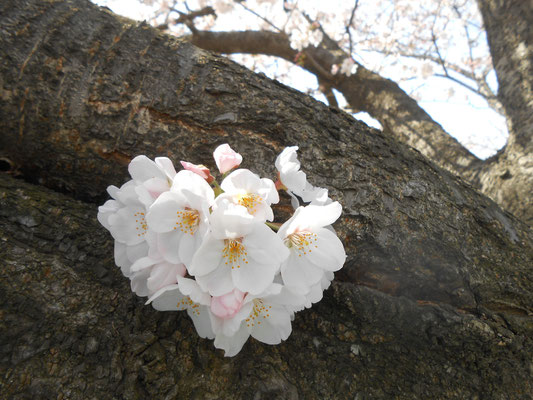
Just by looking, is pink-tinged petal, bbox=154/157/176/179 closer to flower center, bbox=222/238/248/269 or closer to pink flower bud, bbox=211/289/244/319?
flower center, bbox=222/238/248/269

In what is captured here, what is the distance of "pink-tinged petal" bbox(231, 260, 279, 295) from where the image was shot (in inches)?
32.2

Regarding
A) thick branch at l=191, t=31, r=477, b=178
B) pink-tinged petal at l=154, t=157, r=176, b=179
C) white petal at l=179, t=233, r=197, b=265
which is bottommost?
white petal at l=179, t=233, r=197, b=265

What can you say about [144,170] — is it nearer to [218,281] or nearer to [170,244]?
[170,244]

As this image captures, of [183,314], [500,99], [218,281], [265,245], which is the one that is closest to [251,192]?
[265,245]

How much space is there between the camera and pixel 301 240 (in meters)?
0.95

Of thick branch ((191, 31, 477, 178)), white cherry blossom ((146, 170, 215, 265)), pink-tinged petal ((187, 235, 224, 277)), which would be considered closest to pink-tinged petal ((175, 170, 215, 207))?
white cherry blossom ((146, 170, 215, 265))

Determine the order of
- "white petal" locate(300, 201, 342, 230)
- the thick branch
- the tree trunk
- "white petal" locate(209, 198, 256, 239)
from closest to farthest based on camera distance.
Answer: "white petal" locate(209, 198, 256, 239)
"white petal" locate(300, 201, 342, 230)
the tree trunk
the thick branch

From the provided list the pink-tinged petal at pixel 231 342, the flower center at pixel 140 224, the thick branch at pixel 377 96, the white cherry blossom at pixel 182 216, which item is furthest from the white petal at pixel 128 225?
the thick branch at pixel 377 96

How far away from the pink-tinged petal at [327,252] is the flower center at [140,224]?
0.46m

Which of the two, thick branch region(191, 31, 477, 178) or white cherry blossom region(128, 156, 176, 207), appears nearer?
white cherry blossom region(128, 156, 176, 207)

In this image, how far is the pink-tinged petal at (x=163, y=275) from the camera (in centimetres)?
84

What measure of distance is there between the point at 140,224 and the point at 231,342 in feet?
1.33

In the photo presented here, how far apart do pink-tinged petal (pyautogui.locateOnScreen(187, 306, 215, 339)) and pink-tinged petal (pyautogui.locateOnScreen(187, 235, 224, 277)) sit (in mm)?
140

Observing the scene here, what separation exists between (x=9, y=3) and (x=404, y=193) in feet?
5.41
